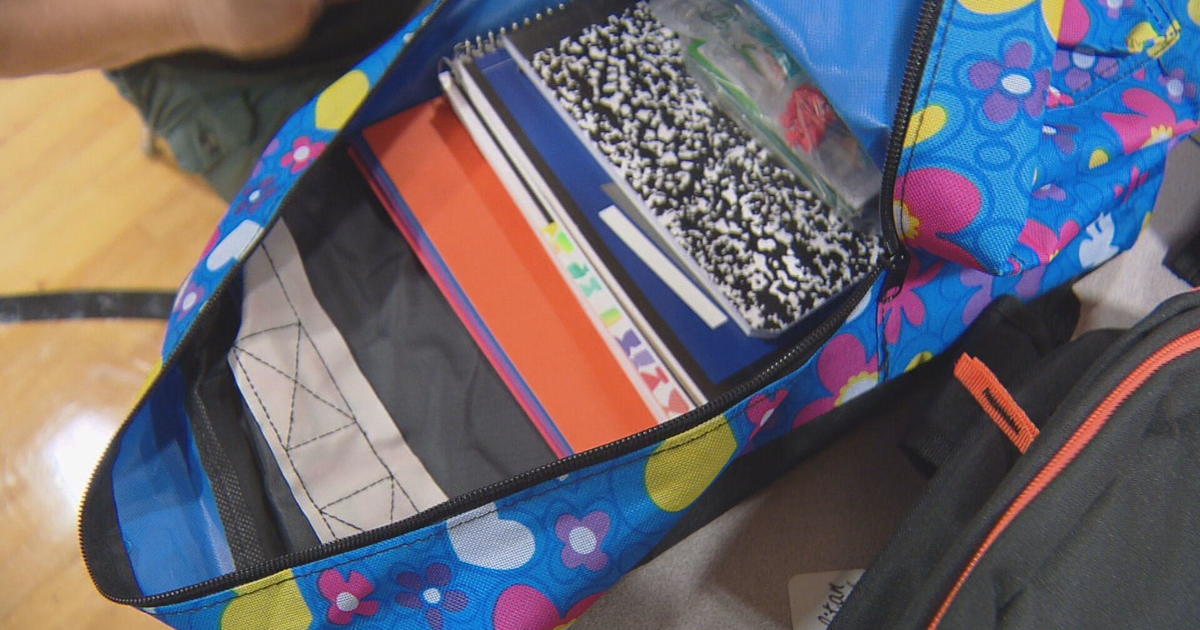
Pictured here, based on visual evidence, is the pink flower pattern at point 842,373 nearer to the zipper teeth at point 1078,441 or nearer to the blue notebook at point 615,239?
the blue notebook at point 615,239

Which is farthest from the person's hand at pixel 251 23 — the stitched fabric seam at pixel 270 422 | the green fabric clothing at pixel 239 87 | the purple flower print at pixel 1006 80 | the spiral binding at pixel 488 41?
the purple flower print at pixel 1006 80

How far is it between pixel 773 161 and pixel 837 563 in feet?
1.02

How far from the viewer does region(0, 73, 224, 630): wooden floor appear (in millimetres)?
698

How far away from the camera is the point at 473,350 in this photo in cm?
63

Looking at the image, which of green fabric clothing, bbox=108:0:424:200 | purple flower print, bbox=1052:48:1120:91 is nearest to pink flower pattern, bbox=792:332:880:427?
purple flower print, bbox=1052:48:1120:91

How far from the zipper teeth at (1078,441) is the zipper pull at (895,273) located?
0.46 ft

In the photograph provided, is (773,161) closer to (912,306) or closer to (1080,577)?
(912,306)

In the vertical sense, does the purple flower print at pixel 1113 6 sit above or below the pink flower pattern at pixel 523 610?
above

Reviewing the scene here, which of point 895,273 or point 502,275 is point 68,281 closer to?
point 502,275

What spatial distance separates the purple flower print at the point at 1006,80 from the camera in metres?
0.46

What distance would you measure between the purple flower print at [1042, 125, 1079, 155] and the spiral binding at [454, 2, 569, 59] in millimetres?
357

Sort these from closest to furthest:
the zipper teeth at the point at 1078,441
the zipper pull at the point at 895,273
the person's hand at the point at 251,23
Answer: the zipper teeth at the point at 1078,441
the zipper pull at the point at 895,273
the person's hand at the point at 251,23

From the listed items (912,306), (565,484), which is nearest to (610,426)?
(565,484)

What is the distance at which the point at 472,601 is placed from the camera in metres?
0.48
